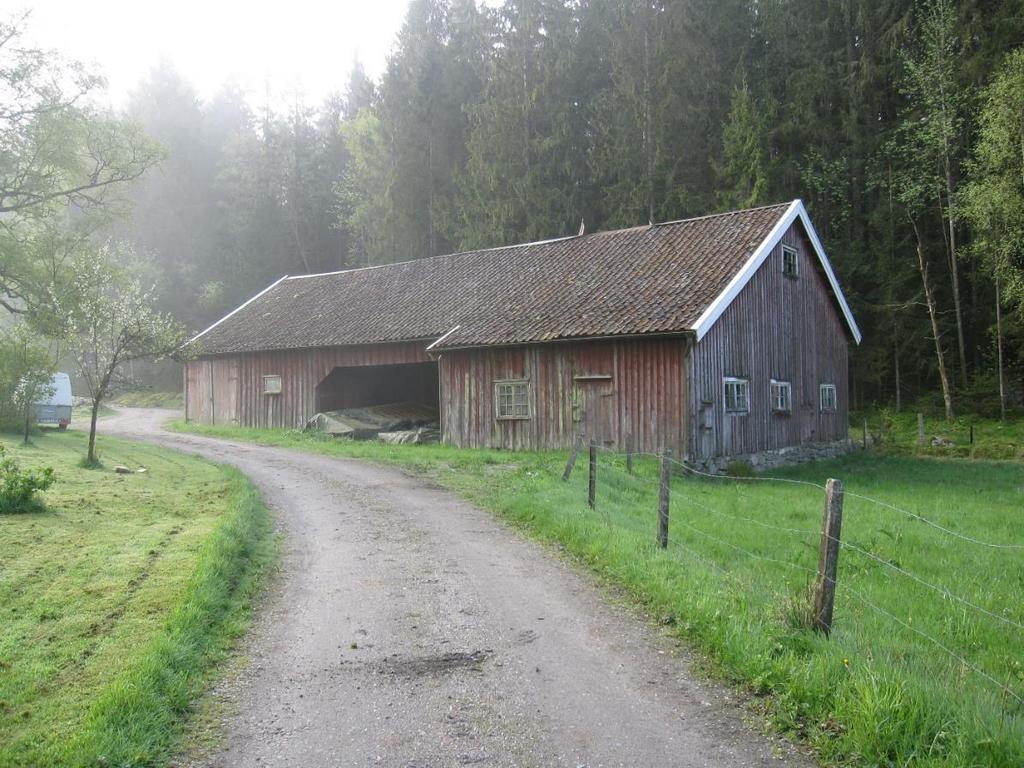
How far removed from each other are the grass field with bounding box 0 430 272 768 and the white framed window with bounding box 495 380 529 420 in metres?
9.12

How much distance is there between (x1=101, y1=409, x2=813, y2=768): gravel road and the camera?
4.77m

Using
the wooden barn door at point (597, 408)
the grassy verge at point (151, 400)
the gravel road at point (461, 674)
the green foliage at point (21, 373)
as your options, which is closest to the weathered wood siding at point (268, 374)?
the wooden barn door at point (597, 408)

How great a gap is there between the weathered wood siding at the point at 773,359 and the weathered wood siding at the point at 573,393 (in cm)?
64

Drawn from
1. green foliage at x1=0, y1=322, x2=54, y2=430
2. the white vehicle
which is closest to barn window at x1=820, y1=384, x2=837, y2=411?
green foliage at x1=0, y1=322, x2=54, y2=430

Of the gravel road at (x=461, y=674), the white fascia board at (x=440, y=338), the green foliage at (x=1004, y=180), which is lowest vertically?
the gravel road at (x=461, y=674)

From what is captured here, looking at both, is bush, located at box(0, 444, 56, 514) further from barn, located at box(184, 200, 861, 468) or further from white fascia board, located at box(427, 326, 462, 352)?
white fascia board, located at box(427, 326, 462, 352)

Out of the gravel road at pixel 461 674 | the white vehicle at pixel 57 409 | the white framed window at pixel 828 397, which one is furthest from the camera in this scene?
the white vehicle at pixel 57 409

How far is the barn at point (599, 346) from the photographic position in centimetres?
1920

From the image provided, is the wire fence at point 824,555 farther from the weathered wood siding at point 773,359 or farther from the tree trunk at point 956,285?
the tree trunk at point 956,285

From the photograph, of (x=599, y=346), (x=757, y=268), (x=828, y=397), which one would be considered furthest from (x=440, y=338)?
(x=828, y=397)

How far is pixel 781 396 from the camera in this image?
74.3ft

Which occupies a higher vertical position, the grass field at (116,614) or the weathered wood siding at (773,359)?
the weathered wood siding at (773,359)

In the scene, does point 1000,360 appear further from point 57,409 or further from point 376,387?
point 57,409

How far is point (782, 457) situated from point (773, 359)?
2809mm
